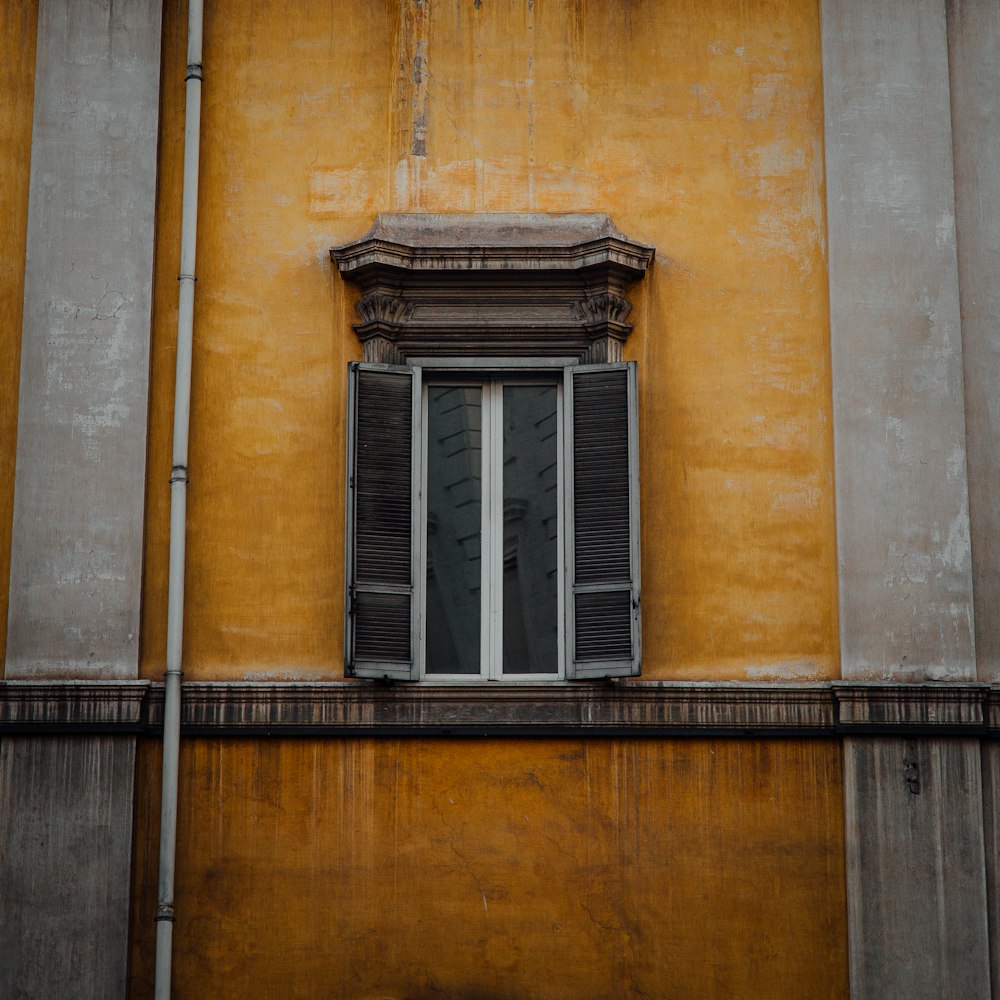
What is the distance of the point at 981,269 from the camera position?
1085cm

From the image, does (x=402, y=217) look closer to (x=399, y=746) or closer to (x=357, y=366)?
(x=357, y=366)

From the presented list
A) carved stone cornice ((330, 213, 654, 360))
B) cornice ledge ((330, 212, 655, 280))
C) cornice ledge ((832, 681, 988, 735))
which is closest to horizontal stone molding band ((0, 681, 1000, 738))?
cornice ledge ((832, 681, 988, 735))

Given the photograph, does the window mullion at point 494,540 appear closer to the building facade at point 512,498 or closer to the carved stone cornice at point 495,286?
the building facade at point 512,498

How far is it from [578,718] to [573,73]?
13.6 feet

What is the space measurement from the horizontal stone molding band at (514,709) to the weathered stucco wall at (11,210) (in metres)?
0.70

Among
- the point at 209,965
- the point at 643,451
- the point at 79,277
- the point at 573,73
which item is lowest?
the point at 209,965

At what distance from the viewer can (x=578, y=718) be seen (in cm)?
1041

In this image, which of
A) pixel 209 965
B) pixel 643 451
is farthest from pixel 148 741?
pixel 643 451

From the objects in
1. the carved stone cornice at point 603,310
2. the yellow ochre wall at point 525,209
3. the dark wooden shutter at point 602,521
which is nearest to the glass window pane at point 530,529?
the dark wooden shutter at point 602,521

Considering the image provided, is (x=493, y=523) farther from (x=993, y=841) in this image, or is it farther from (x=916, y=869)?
(x=993, y=841)

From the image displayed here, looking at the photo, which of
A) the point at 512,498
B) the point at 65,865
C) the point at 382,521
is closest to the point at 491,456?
the point at 512,498

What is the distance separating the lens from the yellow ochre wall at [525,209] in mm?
10625

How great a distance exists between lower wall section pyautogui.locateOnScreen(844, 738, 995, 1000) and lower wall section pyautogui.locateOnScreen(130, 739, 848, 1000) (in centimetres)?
14

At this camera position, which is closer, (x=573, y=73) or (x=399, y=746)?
(x=399, y=746)
